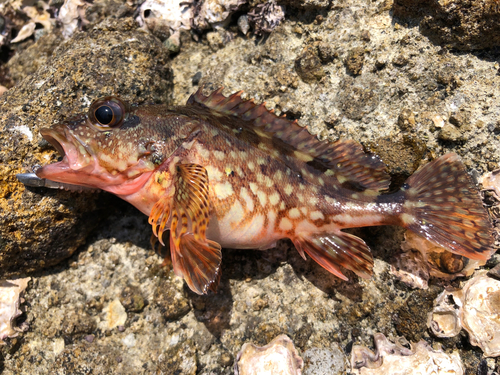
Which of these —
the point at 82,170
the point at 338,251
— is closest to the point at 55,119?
the point at 82,170

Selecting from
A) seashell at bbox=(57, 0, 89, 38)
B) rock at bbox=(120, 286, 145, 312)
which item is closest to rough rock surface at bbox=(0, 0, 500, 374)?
rock at bbox=(120, 286, 145, 312)

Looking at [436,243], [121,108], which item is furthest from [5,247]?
[436,243]

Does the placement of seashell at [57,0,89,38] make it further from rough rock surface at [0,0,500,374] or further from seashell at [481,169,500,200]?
seashell at [481,169,500,200]

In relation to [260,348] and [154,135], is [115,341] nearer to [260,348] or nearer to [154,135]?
[260,348]

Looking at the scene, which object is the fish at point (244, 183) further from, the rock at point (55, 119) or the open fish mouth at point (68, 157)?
the rock at point (55, 119)

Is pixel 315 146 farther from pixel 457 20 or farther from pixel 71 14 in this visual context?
pixel 71 14

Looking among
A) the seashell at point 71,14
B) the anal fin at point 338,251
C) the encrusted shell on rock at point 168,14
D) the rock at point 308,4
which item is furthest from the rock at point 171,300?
the seashell at point 71,14
